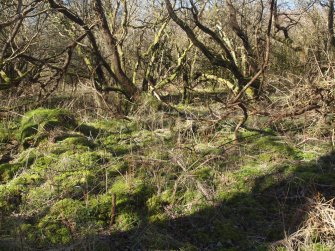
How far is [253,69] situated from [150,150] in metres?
4.15

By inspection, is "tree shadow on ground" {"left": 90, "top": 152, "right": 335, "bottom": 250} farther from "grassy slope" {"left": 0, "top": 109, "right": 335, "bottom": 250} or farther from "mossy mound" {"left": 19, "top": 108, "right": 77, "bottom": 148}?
"mossy mound" {"left": 19, "top": 108, "right": 77, "bottom": 148}

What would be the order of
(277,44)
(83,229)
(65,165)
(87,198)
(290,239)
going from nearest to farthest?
(290,239), (83,229), (87,198), (65,165), (277,44)

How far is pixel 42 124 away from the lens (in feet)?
21.5

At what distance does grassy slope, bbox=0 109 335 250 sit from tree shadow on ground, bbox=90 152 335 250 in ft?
0.04

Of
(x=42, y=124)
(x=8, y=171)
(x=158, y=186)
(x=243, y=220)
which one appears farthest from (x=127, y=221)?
(x=42, y=124)

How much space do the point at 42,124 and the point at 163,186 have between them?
92.5 inches

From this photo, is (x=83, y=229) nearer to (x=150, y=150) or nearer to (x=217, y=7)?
(x=150, y=150)

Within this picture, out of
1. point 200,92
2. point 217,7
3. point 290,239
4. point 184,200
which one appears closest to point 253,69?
point 200,92

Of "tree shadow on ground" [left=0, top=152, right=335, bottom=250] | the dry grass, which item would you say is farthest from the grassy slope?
the dry grass

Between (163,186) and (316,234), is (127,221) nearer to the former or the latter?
(163,186)

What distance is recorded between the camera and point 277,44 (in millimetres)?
11398

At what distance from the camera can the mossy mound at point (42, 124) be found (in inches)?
250

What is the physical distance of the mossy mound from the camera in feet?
20.9

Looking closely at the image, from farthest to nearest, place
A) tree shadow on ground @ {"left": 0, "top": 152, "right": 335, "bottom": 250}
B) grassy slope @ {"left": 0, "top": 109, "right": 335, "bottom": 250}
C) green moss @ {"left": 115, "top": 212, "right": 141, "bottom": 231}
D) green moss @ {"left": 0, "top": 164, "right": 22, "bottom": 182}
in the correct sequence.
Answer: green moss @ {"left": 0, "top": 164, "right": 22, "bottom": 182} → green moss @ {"left": 115, "top": 212, "right": 141, "bottom": 231} → grassy slope @ {"left": 0, "top": 109, "right": 335, "bottom": 250} → tree shadow on ground @ {"left": 0, "top": 152, "right": 335, "bottom": 250}
